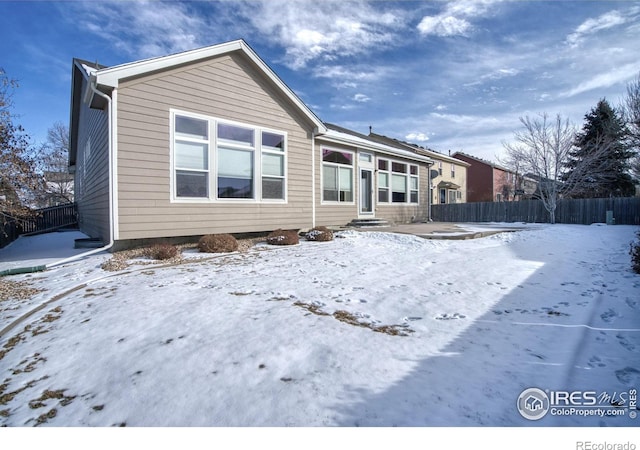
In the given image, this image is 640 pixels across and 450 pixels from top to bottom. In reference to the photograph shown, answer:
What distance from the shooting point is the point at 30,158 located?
6.95 meters

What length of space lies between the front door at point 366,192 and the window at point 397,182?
603 millimetres

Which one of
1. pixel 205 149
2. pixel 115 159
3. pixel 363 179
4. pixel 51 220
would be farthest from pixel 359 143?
pixel 51 220

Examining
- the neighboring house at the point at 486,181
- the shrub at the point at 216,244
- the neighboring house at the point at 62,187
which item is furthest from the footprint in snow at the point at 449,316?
the neighboring house at the point at 486,181

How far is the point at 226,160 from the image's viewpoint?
795 centimetres

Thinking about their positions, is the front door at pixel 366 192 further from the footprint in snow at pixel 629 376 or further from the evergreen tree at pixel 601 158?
the evergreen tree at pixel 601 158

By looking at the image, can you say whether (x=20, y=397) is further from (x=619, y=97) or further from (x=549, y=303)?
(x=619, y=97)

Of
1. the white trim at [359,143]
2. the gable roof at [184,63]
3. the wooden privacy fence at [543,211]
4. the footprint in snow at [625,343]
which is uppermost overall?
the gable roof at [184,63]

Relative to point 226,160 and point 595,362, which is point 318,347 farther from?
point 226,160

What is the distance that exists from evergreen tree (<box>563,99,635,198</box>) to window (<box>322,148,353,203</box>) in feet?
43.7

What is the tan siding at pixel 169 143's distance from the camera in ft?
21.6

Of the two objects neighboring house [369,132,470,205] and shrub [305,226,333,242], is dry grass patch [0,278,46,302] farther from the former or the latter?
neighboring house [369,132,470,205]

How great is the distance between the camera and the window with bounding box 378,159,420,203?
13047 mm

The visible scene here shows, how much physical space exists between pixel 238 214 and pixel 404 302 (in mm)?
5706

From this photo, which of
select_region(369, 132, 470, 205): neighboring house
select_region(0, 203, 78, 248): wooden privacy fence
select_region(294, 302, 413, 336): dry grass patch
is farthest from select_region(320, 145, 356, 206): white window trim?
select_region(369, 132, 470, 205): neighboring house
